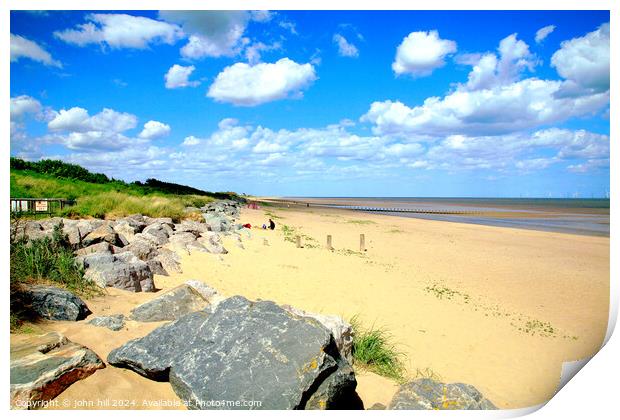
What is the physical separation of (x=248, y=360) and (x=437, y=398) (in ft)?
7.33

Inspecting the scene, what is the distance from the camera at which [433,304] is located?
10.3 meters

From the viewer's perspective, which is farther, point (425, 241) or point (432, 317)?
point (425, 241)

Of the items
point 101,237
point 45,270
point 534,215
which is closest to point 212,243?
point 101,237

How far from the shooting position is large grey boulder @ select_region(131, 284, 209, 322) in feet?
19.2

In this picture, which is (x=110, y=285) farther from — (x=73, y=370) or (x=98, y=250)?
(x=73, y=370)

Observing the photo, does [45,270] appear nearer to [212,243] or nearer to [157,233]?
[157,233]

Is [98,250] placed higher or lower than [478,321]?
higher

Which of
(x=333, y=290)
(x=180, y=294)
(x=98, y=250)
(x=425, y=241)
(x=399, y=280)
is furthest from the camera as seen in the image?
(x=425, y=241)

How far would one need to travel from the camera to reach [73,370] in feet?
12.6

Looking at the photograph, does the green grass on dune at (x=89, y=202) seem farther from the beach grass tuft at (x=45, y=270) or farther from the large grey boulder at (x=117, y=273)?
the beach grass tuft at (x=45, y=270)

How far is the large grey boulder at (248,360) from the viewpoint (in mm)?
3777

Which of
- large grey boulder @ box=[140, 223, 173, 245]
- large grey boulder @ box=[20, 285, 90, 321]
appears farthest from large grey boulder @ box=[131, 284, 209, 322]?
large grey boulder @ box=[140, 223, 173, 245]
